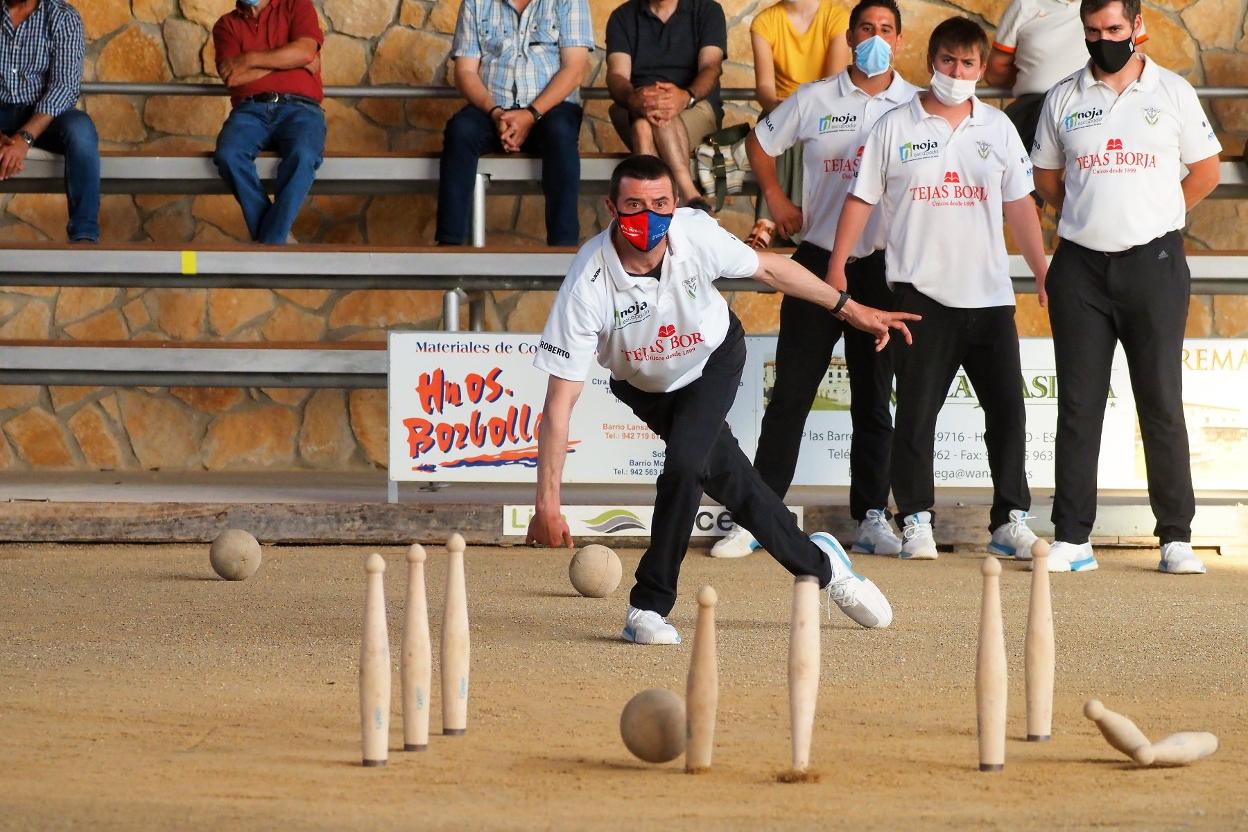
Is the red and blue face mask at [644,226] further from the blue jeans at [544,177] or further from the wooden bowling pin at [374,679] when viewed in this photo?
the blue jeans at [544,177]

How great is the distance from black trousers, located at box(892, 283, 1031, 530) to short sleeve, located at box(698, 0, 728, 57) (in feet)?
9.47

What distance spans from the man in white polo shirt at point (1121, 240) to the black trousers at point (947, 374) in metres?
0.26

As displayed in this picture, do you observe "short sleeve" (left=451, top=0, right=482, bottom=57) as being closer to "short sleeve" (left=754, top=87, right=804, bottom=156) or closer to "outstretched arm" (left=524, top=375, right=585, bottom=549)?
"short sleeve" (left=754, top=87, right=804, bottom=156)

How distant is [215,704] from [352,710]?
0.41 meters

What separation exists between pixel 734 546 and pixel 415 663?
14.2 feet

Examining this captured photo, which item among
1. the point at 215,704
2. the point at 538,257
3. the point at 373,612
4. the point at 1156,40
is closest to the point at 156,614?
the point at 215,704

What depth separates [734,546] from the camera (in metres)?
8.07

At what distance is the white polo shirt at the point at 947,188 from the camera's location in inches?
287

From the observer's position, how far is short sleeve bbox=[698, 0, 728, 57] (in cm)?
966

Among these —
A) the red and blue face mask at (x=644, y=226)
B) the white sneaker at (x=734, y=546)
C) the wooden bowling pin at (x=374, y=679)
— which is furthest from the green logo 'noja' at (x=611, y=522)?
the wooden bowling pin at (x=374, y=679)

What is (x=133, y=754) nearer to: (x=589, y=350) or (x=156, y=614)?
(x=589, y=350)

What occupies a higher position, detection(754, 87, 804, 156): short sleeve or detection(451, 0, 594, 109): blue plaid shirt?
detection(451, 0, 594, 109): blue plaid shirt

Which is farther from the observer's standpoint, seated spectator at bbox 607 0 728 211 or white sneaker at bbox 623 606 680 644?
seated spectator at bbox 607 0 728 211

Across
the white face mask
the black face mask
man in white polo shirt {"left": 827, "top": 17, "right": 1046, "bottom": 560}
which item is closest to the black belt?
man in white polo shirt {"left": 827, "top": 17, "right": 1046, "bottom": 560}
